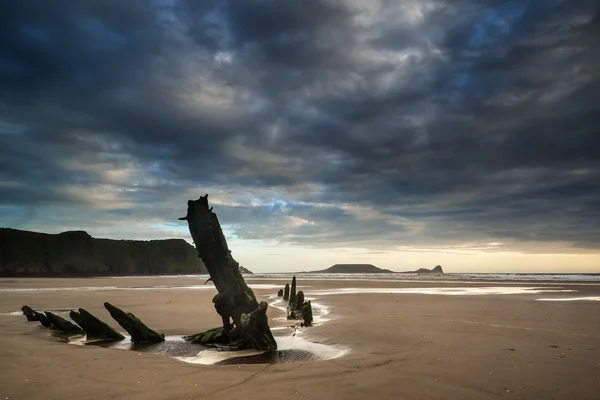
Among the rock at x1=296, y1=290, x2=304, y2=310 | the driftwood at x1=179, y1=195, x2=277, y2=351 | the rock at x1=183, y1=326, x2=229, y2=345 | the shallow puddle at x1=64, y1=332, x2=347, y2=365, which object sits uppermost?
the driftwood at x1=179, y1=195, x2=277, y2=351

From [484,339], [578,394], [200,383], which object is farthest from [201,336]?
[578,394]

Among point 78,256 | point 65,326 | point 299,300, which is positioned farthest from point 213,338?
point 78,256

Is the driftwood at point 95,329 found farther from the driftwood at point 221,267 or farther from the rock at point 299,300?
the rock at point 299,300

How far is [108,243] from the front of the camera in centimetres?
13000

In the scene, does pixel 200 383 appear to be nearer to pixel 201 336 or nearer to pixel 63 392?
pixel 63 392

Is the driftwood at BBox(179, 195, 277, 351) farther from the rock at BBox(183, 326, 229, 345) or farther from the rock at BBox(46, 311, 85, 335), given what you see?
the rock at BBox(46, 311, 85, 335)

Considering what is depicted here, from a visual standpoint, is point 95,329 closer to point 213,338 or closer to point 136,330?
point 136,330

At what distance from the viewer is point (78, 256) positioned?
115562mm

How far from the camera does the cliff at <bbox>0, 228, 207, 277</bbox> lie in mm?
105438

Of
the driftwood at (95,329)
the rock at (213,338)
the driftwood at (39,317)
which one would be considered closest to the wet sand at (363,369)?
the driftwood at (95,329)

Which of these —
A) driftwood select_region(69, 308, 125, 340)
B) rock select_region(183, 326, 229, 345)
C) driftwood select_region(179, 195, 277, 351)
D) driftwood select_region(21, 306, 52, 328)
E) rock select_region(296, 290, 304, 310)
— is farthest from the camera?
rock select_region(296, 290, 304, 310)

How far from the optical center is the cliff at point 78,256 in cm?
10544

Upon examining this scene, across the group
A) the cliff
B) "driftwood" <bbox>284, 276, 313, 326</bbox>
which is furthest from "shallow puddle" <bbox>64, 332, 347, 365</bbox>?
the cliff

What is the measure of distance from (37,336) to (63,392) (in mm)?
8229
